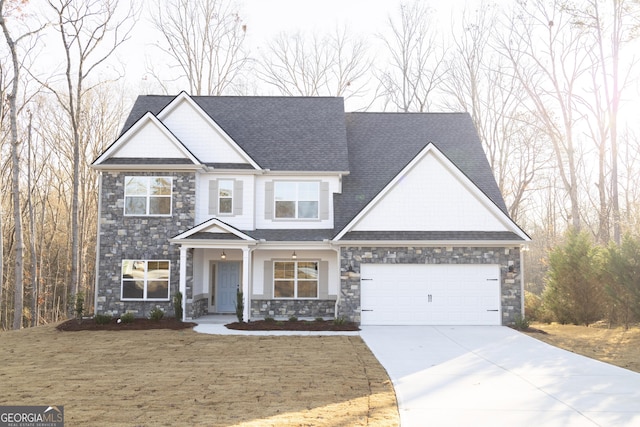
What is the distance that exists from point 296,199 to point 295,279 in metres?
2.90

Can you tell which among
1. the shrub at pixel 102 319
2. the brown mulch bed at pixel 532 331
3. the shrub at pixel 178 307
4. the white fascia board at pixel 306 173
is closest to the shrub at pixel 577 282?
the brown mulch bed at pixel 532 331

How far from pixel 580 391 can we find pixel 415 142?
552 inches

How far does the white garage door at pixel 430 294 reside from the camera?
16.9 m

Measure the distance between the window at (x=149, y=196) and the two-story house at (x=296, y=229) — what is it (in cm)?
3

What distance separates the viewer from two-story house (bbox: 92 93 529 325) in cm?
1697

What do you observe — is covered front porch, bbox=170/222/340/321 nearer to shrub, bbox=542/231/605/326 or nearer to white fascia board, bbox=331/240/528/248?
white fascia board, bbox=331/240/528/248

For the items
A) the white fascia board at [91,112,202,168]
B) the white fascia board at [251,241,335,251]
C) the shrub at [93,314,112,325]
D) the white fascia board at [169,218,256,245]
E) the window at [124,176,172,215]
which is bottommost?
the shrub at [93,314,112,325]

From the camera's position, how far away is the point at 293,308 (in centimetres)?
1845

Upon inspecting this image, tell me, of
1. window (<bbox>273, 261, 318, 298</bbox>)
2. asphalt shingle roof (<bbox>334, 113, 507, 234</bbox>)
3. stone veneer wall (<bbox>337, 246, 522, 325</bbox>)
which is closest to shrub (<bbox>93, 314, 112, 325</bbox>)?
window (<bbox>273, 261, 318, 298</bbox>)

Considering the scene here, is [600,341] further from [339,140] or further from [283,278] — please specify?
[339,140]

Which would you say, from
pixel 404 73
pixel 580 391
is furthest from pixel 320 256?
pixel 404 73

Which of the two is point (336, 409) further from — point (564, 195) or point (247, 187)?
point (564, 195)

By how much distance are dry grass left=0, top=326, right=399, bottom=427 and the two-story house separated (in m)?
3.62

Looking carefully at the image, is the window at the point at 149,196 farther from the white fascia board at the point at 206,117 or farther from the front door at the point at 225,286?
the front door at the point at 225,286
